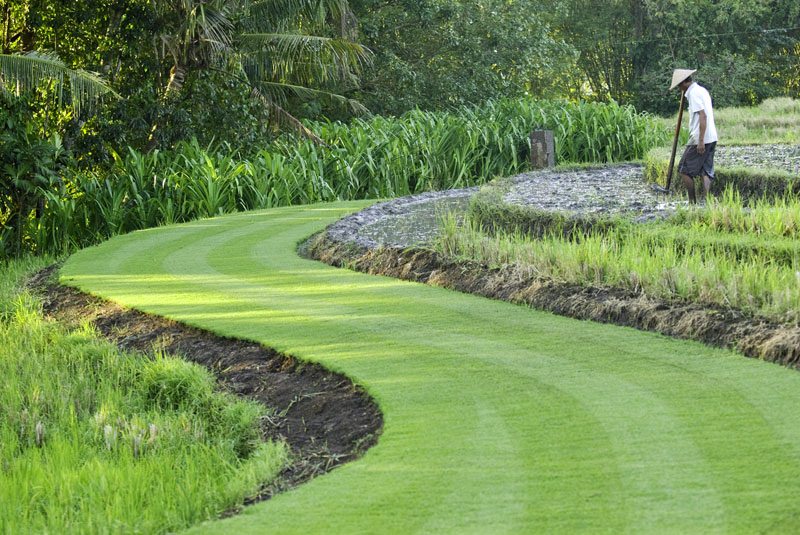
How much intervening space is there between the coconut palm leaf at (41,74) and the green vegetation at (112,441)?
7.32 meters

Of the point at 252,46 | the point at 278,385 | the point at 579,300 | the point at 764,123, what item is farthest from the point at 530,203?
the point at 764,123

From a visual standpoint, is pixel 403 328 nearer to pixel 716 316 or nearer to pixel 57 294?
pixel 716 316

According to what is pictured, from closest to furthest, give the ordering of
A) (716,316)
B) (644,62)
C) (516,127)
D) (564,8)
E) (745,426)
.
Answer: (745,426) → (716,316) → (516,127) → (564,8) → (644,62)

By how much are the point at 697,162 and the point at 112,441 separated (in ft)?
28.7

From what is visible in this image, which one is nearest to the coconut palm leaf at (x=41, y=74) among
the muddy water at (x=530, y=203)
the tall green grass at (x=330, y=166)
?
the tall green grass at (x=330, y=166)

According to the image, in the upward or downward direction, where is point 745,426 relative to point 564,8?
downward

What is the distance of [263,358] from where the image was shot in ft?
22.9

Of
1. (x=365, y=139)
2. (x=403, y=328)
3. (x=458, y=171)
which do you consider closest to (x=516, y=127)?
(x=458, y=171)

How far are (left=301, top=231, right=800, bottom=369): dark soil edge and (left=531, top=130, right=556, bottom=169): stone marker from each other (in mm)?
9308

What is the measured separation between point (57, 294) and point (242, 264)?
1.66 m

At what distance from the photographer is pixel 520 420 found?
16.7 ft

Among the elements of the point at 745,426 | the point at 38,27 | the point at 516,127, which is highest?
the point at 38,27

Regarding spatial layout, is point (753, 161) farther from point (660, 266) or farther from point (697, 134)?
point (660, 266)

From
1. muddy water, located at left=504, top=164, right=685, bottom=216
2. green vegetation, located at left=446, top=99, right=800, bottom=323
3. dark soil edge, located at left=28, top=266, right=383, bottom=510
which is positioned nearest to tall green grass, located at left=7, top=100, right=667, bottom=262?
muddy water, located at left=504, top=164, right=685, bottom=216
